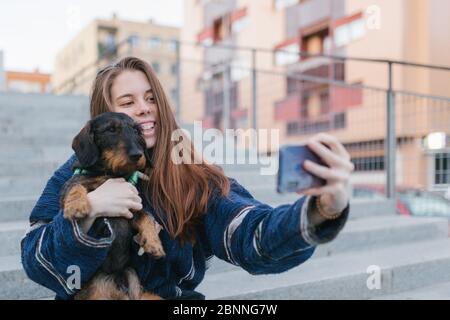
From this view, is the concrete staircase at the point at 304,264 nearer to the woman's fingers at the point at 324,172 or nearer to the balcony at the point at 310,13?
the woman's fingers at the point at 324,172

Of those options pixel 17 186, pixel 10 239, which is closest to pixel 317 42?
pixel 17 186

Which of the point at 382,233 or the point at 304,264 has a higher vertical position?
the point at 382,233

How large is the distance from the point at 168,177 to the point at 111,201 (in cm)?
27

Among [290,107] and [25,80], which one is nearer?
[25,80]

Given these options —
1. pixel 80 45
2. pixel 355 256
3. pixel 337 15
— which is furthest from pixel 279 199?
pixel 80 45

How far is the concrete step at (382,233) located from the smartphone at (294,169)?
2.71 m

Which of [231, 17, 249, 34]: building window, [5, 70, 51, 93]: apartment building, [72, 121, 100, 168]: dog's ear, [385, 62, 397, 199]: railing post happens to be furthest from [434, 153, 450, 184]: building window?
[231, 17, 249, 34]: building window

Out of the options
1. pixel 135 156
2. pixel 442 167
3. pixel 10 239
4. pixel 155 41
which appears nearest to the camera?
pixel 135 156

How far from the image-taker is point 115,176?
1.54m

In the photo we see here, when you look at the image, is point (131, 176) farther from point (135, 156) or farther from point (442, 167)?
point (442, 167)

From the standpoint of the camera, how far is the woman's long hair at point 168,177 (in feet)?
5.32

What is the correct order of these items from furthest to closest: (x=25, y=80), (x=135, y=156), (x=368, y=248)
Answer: (x=25, y=80), (x=368, y=248), (x=135, y=156)

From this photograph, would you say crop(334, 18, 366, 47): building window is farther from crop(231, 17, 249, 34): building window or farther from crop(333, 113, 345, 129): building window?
crop(231, 17, 249, 34): building window

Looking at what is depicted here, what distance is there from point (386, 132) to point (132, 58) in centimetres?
457
